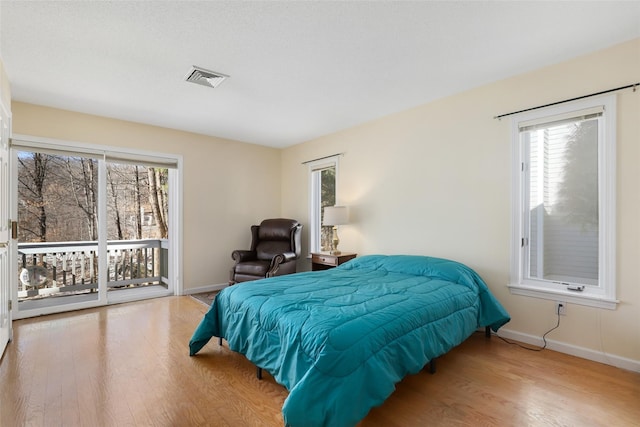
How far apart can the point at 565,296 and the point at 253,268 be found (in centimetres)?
342

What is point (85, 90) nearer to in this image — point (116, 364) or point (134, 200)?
point (134, 200)

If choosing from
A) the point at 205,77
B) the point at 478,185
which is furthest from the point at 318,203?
the point at 205,77

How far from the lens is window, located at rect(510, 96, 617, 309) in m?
2.38

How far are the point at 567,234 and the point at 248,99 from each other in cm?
337

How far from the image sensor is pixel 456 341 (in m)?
2.23

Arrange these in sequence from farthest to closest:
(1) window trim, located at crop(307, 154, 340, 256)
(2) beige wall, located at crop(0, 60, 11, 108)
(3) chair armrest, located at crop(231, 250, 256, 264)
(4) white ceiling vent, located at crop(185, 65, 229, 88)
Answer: (1) window trim, located at crop(307, 154, 340, 256) → (3) chair armrest, located at crop(231, 250, 256, 264) → (4) white ceiling vent, located at crop(185, 65, 229, 88) → (2) beige wall, located at crop(0, 60, 11, 108)

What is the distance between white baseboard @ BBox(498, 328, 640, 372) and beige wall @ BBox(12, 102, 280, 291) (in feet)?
13.0

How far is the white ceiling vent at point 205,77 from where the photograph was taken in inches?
106

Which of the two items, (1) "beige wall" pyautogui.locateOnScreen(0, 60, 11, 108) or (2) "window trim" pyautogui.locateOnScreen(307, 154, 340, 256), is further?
(2) "window trim" pyautogui.locateOnScreen(307, 154, 340, 256)

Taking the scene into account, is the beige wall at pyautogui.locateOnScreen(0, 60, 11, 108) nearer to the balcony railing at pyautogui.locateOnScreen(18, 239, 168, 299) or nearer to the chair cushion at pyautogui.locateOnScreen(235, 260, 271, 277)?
the balcony railing at pyautogui.locateOnScreen(18, 239, 168, 299)

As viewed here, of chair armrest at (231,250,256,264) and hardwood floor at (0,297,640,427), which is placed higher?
chair armrest at (231,250,256,264)

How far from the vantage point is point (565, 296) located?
2549mm

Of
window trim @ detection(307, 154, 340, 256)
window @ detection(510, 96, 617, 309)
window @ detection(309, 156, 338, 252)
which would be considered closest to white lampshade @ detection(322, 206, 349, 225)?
window @ detection(309, 156, 338, 252)

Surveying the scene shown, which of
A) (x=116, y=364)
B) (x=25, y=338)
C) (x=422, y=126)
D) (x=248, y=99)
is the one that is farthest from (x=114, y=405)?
(x=422, y=126)
